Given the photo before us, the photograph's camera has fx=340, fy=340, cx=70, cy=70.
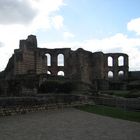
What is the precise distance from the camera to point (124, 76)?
5762cm

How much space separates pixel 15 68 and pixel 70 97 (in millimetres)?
21139

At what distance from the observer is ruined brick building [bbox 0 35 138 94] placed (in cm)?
3219

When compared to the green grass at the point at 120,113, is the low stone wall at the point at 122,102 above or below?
above

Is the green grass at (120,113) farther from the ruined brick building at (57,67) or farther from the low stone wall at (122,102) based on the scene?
the ruined brick building at (57,67)

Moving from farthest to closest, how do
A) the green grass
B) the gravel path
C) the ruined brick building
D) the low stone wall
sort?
the ruined brick building < the low stone wall < the green grass < the gravel path

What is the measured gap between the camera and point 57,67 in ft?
165

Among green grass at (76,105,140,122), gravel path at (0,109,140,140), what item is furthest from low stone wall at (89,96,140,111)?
gravel path at (0,109,140,140)

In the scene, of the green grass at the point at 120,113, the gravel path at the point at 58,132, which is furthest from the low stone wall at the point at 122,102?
the gravel path at the point at 58,132

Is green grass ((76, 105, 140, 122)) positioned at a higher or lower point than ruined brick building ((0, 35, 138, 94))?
lower

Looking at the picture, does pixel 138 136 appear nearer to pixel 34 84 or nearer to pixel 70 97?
pixel 70 97

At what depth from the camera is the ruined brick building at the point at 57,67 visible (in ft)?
106

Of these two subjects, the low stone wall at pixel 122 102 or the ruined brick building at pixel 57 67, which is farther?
the ruined brick building at pixel 57 67

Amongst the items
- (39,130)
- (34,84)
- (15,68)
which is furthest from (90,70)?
(39,130)

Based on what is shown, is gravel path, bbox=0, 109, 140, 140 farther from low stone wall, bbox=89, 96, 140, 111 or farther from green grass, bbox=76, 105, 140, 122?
low stone wall, bbox=89, 96, 140, 111
